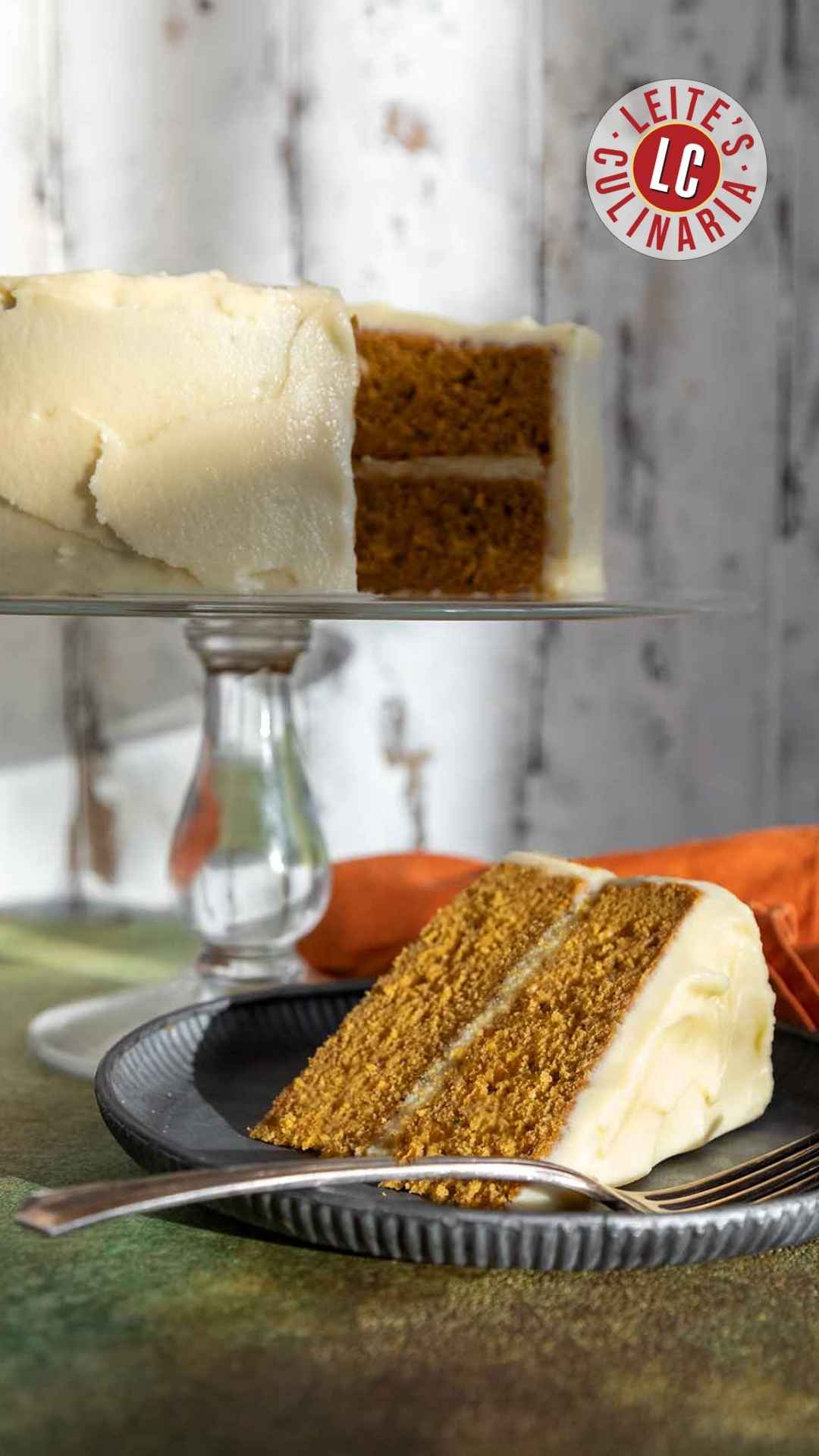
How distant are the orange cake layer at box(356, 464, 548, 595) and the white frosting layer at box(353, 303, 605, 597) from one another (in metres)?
0.01

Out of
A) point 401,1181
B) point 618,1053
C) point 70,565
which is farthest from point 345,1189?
point 70,565

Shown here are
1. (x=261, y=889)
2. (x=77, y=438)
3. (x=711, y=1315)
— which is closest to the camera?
(x=711, y=1315)

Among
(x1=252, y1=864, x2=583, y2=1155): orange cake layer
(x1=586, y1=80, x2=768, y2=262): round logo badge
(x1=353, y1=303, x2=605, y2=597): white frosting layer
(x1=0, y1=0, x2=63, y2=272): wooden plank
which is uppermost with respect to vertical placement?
(x1=0, y1=0, x2=63, y2=272): wooden plank

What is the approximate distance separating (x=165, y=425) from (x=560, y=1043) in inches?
16.0

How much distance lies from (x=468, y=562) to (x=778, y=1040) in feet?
1.34

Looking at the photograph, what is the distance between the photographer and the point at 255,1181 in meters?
0.55

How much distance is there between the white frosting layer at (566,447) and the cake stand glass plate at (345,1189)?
0.34 meters

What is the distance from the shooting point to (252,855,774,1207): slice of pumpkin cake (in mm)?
638

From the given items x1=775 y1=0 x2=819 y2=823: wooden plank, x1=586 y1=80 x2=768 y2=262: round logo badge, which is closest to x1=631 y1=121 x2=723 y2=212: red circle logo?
x1=586 y1=80 x2=768 y2=262: round logo badge

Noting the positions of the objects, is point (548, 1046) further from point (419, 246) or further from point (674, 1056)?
point (419, 246)

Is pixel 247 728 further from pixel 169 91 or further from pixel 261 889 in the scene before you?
pixel 169 91

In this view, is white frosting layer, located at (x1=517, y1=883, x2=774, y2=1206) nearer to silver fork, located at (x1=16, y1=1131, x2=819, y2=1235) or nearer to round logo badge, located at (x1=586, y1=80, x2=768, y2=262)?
silver fork, located at (x1=16, y1=1131, x2=819, y2=1235)

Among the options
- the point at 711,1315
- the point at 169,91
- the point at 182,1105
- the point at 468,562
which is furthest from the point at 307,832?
the point at 169,91

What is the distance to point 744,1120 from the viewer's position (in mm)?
714
